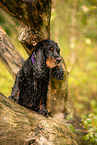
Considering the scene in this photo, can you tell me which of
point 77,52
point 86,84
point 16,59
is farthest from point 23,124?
point 77,52

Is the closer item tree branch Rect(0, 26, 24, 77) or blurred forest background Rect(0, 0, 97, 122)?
tree branch Rect(0, 26, 24, 77)

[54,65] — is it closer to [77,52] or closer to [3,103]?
[3,103]

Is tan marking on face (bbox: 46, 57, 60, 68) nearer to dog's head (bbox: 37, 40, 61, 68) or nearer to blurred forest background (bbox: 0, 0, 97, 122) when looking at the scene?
dog's head (bbox: 37, 40, 61, 68)

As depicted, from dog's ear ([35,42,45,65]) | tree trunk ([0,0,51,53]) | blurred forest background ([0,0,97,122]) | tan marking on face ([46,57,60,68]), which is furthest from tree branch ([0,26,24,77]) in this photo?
blurred forest background ([0,0,97,122])

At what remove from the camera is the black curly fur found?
1.79 metres

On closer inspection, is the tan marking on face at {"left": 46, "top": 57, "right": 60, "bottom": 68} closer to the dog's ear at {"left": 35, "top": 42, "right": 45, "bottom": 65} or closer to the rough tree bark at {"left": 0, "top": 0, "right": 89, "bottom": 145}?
the dog's ear at {"left": 35, "top": 42, "right": 45, "bottom": 65}

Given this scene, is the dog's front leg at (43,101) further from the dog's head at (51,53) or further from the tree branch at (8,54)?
the tree branch at (8,54)

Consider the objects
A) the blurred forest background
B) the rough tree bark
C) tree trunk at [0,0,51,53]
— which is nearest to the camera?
the rough tree bark

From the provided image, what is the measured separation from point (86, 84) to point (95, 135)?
4821 millimetres

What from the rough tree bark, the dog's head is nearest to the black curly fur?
the dog's head

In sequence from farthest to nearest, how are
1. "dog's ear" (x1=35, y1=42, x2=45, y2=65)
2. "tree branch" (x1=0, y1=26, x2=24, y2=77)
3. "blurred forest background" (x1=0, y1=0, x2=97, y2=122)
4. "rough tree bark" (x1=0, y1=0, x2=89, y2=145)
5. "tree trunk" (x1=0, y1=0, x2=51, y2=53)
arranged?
"blurred forest background" (x1=0, y1=0, x2=97, y2=122) → "tree branch" (x1=0, y1=26, x2=24, y2=77) → "dog's ear" (x1=35, y1=42, x2=45, y2=65) → "tree trunk" (x1=0, y1=0, x2=51, y2=53) → "rough tree bark" (x1=0, y1=0, x2=89, y2=145)

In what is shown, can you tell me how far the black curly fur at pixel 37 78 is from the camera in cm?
179

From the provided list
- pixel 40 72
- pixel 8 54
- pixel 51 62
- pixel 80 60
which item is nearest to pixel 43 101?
pixel 40 72

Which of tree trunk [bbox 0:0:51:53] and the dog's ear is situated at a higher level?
tree trunk [bbox 0:0:51:53]
